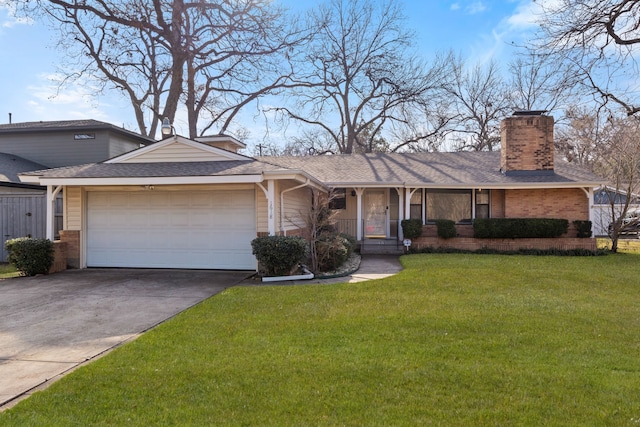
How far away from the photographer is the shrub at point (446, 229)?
571 inches

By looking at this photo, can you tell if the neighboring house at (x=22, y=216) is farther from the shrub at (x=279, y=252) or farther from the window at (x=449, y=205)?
the window at (x=449, y=205)

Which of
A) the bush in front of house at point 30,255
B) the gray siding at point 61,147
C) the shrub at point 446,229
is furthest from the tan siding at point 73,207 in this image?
the shrub at point 446,229

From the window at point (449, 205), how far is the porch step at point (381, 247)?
6.24 feet

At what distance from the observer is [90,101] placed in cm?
2078

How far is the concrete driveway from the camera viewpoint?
164 inches

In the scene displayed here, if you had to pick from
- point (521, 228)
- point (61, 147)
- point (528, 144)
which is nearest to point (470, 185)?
point (521, 228)

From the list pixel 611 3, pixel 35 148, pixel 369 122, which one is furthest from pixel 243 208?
pixel 369 122

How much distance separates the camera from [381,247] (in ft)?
48.2

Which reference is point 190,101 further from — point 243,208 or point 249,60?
point 243,208

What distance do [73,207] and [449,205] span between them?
488 inches

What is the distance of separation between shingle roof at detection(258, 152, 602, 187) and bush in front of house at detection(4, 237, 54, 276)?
8.79m

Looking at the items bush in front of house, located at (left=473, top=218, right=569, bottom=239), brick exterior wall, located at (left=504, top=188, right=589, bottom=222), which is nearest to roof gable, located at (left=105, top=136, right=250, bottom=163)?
bush in front of house, located at (left=473, top=218, right=569, bottom=239)

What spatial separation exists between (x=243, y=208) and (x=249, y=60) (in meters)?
14.3

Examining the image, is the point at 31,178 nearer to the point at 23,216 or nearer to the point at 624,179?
the point at 23,216
